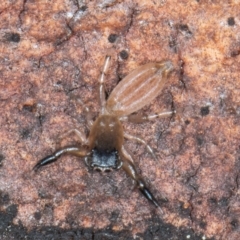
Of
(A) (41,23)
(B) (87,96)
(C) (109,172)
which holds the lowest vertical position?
(C) (109,172)

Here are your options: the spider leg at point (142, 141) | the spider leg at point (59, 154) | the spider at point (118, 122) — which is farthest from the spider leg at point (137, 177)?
the spider leg at point (59, 154)

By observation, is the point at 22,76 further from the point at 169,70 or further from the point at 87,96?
the point at 169,70

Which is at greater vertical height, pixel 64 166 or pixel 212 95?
pixel 212 95

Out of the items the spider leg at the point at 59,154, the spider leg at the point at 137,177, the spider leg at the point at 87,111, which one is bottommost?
the spider leg at the point at 137,177

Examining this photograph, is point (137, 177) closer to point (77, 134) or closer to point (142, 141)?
point (142, 141)

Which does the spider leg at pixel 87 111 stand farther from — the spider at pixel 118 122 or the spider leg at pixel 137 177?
the spider leg at pixel 137 177

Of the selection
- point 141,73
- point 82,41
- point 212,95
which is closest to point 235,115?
point 212,95

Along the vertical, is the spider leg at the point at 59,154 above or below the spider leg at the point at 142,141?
below

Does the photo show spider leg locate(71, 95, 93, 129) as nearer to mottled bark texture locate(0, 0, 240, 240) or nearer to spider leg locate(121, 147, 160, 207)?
mottled bark texture locate(0, 0, 240, 240)
